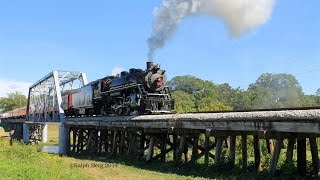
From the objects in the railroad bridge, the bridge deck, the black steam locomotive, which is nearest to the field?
the railroad bridge

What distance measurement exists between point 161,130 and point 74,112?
2138cm

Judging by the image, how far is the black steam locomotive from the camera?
75.0 feet

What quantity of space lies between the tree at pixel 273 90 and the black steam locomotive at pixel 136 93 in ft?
182

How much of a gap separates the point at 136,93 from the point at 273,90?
266 ft

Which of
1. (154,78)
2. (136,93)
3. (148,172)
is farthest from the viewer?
(154,78)

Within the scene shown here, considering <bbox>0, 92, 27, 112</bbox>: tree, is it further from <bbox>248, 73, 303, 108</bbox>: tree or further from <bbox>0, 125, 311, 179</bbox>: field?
<bbox>0, 125, 311, 179</bbox>: field

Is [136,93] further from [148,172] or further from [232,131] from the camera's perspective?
[232,131]

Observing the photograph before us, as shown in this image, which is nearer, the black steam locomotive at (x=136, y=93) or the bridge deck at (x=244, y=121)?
the bridge deck at (x=244, y=121)

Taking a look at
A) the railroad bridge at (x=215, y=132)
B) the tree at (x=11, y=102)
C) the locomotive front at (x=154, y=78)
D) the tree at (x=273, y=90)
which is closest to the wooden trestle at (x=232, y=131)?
the railroad bridge at (x=215, y=132)

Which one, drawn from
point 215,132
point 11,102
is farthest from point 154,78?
point 11,102

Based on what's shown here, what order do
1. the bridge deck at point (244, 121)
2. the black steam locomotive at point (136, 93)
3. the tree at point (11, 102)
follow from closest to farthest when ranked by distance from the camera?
1. the bridge deck at point (244, 121)
2. the black steam locomotive at point (136, 93)
3. the tree at point (11, 102)

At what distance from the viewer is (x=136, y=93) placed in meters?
23.1

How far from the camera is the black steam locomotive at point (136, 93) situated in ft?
75.0

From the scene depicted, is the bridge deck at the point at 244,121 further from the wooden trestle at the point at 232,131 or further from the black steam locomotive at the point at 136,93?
the black steam locomotive at the point at 136,93
